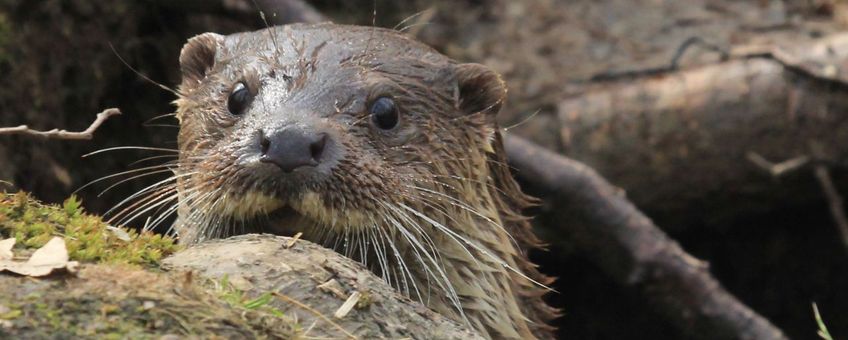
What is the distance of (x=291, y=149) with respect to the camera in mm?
3264

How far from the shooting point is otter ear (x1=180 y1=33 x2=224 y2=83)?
13.4 feet

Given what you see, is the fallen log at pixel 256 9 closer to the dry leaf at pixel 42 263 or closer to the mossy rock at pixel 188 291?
the mossy rock at pixel 188 291

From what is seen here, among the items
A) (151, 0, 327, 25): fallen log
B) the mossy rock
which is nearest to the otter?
the mossy rock

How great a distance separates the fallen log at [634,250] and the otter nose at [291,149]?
283 centimetres

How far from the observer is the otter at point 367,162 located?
11.0ft

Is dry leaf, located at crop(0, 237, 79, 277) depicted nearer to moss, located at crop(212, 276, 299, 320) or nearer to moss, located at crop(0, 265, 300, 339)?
moss, located at crop(0, 265, 300, 339)

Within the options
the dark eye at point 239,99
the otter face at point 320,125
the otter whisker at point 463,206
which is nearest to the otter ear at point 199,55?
the otter face at point 320,125

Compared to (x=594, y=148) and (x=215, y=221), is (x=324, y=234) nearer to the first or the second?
(x=215, y=221)

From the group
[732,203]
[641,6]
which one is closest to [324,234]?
[732,203]

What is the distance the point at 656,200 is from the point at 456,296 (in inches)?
148

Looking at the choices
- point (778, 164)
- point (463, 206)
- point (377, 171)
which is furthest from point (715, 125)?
point (377, 171)

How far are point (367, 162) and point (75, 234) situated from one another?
1.02 m

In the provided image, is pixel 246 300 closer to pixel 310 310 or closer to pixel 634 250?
pixel 310 310

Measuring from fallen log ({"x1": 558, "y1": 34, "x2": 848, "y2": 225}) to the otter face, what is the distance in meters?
2.88
